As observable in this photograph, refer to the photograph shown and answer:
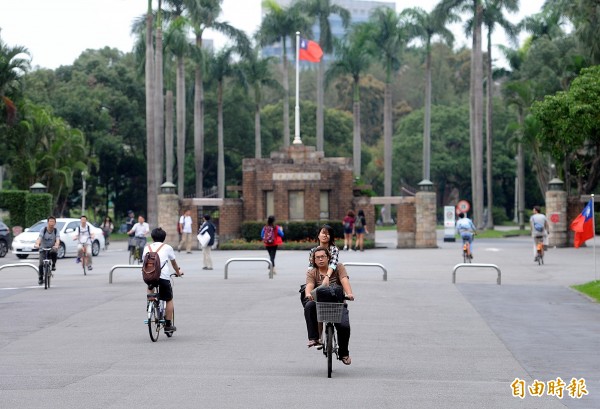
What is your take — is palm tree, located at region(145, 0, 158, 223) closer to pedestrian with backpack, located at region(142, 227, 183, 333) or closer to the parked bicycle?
pedestrian with backpack, located at region(142, 227, 183, 333)

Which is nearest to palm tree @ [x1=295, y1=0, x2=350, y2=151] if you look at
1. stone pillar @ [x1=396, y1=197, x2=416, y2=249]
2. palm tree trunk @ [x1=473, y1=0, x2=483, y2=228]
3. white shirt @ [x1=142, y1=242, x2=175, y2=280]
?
palm tree trunk @ [x1=473, y1=0, x2=483, y2=228]

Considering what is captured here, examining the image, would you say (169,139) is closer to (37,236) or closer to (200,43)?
(200,43)

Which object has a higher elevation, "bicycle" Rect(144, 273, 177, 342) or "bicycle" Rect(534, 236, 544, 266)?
"bicycle" Rect(534, 236, 544, 266)

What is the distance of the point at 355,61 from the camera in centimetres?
8394

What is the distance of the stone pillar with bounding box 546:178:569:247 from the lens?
51.3 meters

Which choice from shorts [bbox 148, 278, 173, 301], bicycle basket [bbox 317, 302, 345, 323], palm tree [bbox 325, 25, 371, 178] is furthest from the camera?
palm tree [bbox 325, 25, 371, 178]

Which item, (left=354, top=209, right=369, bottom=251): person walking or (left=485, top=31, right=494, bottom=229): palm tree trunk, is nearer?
(left=354, top=209, right=369, bottom=251): person walking

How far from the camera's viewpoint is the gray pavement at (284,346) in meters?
11.6

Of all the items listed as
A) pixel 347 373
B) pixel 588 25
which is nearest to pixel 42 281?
pixel 347 373

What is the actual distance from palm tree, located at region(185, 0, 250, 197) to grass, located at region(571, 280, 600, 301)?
48445mm

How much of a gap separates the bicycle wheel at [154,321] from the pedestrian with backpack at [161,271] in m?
0.17

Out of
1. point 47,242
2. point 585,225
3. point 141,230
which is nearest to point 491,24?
point 141,230

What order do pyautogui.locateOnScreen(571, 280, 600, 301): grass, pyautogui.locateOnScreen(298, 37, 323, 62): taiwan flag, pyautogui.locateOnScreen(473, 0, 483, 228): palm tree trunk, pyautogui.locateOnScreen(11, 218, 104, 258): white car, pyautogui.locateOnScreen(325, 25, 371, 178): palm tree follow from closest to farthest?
pyautogui.locateOnScreen(571, 280, 600, 301): grass < pyautogui.locateOnScreen(11, 218, 104, 258): white car < pyautogui.locateOnScreen(298, 37, 323, 62): taiwan flag < pyautogui.locateOnScreen(473, 0, 483, 228): palm tree trunk < pyautogui.locateOnScreen(325, 25, 371, 178): palm tree

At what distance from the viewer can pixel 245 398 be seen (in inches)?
445
